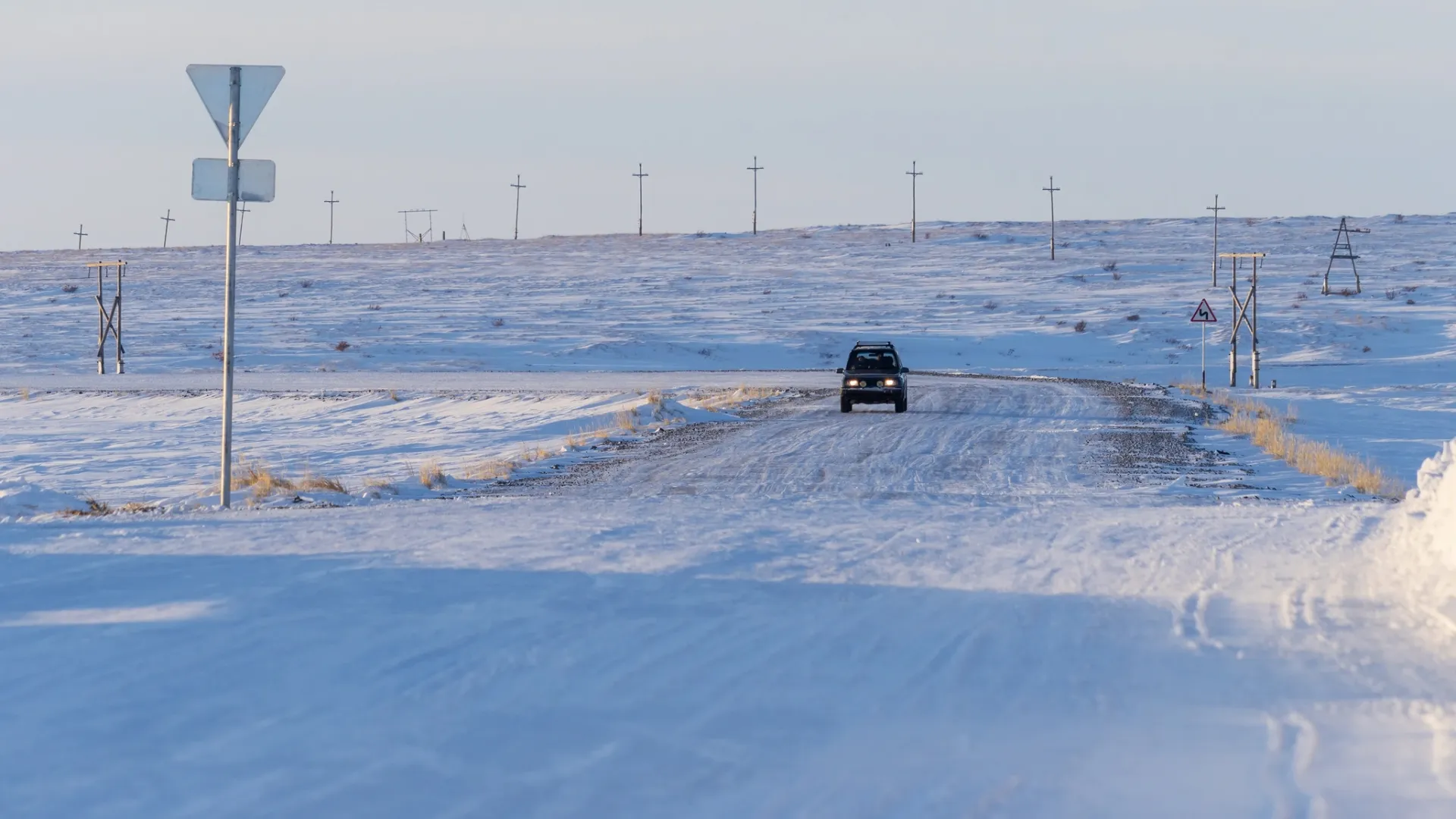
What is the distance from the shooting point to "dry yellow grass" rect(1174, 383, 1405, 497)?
51.9 ft

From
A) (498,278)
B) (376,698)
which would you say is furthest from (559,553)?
(498,278)

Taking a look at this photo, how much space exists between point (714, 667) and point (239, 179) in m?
7.51

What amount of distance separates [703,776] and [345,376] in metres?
47.6

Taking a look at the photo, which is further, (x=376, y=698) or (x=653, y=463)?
(x=653, y=463)

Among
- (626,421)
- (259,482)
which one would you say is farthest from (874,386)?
(259,482)

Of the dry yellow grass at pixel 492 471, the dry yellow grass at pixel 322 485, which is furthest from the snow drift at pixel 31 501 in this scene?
the dry yellow grass at pixel 492 471

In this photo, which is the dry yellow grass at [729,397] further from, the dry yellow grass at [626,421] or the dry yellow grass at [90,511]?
the dry yellow grass at [90,511]

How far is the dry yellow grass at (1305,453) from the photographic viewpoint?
1583 cm

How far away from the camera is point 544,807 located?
5.00 metres

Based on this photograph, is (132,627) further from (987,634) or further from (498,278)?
(498,278)

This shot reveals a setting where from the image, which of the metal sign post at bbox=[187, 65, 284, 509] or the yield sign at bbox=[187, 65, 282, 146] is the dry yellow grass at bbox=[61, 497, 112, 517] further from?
the yield sign at bbox=[187, 65, 282, 146]

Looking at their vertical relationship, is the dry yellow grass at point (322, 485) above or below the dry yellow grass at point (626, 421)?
below

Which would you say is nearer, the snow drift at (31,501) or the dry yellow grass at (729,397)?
the snow drift at (31,501)

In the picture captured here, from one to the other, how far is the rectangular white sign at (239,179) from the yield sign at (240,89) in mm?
247
